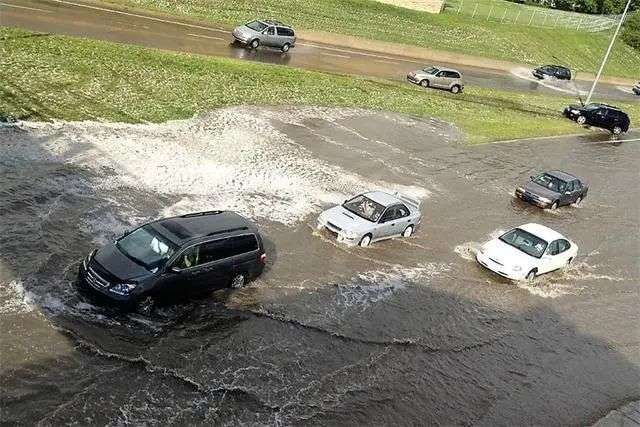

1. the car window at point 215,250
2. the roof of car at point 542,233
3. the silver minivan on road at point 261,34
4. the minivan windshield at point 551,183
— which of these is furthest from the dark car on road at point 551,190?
the silver minivan on road at point 261,34

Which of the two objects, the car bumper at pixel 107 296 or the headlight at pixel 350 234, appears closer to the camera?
the car bumper at pixel 107 296

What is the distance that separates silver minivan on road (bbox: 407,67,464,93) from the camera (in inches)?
1833

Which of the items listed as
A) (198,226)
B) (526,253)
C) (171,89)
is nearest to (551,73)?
(171,89)

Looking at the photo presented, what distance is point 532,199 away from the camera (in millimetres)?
30234

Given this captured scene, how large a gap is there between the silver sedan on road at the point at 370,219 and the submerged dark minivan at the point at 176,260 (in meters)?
Result: 4.54

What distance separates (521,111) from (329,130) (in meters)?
20.5

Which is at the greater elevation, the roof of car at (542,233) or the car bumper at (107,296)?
the roof of car at (542,233)

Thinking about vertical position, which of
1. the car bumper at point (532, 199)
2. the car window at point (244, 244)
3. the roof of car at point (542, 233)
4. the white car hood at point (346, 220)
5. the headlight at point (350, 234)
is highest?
the car window at point (244, 244)

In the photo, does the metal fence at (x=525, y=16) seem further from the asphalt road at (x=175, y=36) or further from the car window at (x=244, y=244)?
the car window at (x=244, y=244)

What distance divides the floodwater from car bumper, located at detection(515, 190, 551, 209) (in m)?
0.34

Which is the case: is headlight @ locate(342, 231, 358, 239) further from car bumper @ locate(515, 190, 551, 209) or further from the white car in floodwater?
car bumper @ locate(515, 190, 551, 209)

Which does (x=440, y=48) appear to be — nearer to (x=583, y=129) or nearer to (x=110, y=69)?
(x=583, y=129)

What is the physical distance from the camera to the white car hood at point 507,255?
2217 cm

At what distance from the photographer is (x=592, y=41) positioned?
83.9 m
